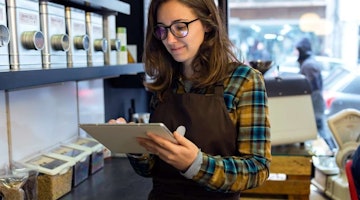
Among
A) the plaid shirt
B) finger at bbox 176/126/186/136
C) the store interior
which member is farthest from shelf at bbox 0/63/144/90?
the plaid shirt

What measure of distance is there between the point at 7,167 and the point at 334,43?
256 centimetres

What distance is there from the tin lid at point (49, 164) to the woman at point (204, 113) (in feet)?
1.36

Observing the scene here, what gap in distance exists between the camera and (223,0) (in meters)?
2.94

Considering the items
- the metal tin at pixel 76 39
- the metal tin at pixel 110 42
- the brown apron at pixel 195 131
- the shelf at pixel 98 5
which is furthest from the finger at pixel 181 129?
the metal tin at pixel 110 42

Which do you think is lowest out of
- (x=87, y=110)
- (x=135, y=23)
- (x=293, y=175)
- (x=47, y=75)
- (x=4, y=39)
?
(x=293, y=175)

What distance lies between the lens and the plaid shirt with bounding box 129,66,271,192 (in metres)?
1.14

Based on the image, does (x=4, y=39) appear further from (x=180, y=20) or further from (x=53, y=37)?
(x=180, y=20)

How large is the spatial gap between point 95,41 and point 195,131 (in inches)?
28.8

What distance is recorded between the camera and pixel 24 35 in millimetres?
1267

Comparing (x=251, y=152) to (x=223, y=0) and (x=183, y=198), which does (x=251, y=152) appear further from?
(x=223, y=0)

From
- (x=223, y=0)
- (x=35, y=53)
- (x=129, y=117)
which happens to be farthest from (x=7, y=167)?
(x=223, y=0)

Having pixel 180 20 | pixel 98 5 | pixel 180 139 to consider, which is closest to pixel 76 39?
pixel 98 5

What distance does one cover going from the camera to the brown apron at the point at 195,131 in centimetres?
124

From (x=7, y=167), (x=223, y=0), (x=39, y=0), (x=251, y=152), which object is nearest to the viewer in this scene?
(x=251, y=152)
